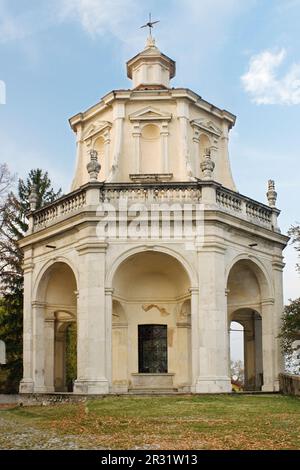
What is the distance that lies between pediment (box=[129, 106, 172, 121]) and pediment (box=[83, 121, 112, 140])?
134 cm

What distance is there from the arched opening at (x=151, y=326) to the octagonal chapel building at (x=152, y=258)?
1.7 inches

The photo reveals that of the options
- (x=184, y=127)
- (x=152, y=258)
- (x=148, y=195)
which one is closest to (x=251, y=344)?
(x=152, y=258)

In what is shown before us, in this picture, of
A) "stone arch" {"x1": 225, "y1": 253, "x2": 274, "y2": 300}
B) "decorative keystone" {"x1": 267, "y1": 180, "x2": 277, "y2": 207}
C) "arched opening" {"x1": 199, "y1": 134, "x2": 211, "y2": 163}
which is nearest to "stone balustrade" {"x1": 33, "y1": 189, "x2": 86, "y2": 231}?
"stone arch" {"x1": 225, "y1": 253, "x2": 274, "y2": 300}

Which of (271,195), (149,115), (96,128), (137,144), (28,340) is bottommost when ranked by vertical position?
(28,340)

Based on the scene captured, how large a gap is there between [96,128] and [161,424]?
18.9m

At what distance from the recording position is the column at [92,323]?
24203 millimetres

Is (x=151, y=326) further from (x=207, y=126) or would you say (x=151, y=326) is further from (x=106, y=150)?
(x=207, y=126)

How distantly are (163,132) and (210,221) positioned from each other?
634 cm

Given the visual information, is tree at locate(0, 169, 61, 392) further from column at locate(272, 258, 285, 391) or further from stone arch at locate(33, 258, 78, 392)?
column at locate(272, 258, 285, 391)

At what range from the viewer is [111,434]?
1370cm

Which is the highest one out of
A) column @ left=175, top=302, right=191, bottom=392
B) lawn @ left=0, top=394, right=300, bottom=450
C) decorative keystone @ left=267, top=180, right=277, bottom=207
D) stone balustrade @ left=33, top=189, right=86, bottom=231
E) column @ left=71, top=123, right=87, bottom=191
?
column @ left=71, top=123, right=87, bottom=191

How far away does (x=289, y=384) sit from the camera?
2558 cm

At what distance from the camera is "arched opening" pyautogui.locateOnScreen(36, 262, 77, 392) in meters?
28.7
